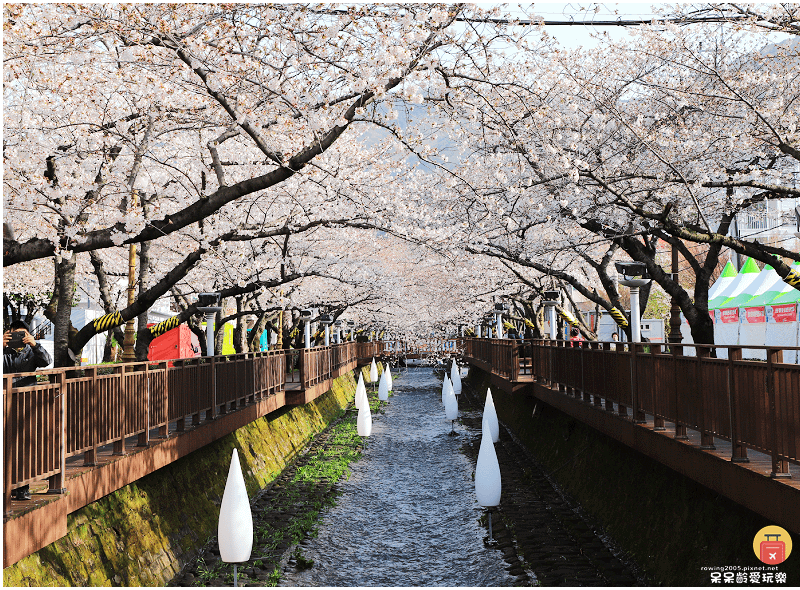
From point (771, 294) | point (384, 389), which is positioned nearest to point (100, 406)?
point (771, 294)

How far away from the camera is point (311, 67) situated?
9.66 m

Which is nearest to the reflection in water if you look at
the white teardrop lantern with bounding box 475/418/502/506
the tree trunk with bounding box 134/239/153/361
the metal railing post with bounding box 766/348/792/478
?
the white teardrop lantern with bounding box 475/418/502/506

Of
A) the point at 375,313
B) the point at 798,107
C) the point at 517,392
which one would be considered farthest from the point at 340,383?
the point at 798,107

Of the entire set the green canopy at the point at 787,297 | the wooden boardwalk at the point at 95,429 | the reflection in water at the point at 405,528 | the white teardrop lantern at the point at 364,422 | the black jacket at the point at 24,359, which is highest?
the green canopy at the point at 787,297

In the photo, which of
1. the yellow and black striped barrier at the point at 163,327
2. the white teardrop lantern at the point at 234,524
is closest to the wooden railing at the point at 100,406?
the white teardrop lantern at the point at 234,524

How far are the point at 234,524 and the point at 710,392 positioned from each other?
283 inches

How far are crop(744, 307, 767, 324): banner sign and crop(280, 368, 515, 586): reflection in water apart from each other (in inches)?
513

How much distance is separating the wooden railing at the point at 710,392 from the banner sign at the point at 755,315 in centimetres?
1634

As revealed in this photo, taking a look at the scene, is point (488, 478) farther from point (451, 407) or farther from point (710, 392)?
point (451, 407)

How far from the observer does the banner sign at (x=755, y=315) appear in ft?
91.2

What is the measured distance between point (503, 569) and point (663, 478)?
136 inches

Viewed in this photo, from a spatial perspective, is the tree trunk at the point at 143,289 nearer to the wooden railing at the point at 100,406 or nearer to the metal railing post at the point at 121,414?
the wooden railing at the point at 100,406

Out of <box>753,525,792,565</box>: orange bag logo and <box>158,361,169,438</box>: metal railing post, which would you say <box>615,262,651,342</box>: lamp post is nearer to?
<box>753,525,792,565</box>: orange bag logo

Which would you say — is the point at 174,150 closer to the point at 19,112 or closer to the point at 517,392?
the point at 19,112
